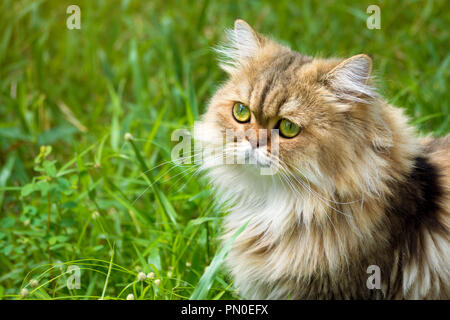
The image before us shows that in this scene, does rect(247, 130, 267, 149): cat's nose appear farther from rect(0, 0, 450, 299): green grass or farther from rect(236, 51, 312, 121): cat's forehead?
rect(0, 0, 450, 299): green grass

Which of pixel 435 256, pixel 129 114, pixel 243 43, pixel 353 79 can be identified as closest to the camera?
pixel 353 79

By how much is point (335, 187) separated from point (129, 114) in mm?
2217

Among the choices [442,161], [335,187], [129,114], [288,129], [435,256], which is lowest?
[435,256]

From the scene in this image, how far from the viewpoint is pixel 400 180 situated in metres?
2.27

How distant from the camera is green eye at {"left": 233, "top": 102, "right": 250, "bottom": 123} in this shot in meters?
2.38

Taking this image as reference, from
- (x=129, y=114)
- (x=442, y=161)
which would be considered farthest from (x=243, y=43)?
(x=129, y=114)

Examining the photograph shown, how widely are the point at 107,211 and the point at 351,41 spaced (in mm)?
2848

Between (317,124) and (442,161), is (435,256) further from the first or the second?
(317,124)

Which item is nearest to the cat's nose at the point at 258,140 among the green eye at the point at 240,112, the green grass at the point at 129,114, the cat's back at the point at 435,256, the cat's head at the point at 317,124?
the cat's head at the point at 317,124

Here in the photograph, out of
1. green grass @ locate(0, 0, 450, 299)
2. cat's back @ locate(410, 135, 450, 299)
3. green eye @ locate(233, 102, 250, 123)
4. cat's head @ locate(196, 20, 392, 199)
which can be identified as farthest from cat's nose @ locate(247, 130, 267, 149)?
Answer: cat's back @ locate(410, 135, 450, 299)

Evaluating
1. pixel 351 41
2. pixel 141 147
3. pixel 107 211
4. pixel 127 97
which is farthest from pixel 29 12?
pixel 351 41

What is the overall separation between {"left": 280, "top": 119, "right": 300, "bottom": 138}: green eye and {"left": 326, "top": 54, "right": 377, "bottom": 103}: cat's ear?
24 centimetres

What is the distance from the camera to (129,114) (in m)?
4.04

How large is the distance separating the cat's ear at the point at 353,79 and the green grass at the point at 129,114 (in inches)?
36.2
